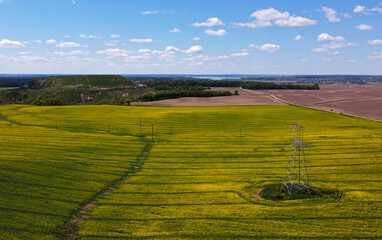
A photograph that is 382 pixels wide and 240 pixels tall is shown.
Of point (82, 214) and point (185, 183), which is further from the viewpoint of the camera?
point (185, 183)

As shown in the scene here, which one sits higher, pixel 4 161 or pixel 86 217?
pixel 4 161

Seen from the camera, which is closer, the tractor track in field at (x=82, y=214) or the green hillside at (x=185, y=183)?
the tractor track in field at (x=82, y=214)

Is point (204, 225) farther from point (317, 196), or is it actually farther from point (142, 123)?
point (142, 123)

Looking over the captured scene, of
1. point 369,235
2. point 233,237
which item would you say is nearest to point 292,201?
point 369,235

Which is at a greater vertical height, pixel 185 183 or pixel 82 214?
pixel 185 183

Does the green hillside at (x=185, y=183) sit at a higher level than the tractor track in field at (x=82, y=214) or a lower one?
higher

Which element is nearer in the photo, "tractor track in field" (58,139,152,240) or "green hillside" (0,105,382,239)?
"tractor track in field" (58,139,152,240)

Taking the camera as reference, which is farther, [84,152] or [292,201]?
[84,152]

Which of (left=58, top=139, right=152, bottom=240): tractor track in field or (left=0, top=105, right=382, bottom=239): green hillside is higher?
(left=0, top=105, right=382, bottom=239): green hillside
